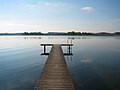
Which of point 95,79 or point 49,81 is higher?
point 49,81

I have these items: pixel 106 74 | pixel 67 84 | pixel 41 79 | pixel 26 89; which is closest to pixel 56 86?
pixel 67 84

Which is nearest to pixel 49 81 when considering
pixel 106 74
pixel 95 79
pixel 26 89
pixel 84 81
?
pixel 26 89

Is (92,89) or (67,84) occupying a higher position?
(67,84)

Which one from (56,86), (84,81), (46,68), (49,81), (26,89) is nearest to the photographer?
(56,86)

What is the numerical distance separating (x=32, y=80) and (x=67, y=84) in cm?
579

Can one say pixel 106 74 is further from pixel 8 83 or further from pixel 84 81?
pixel 8 83

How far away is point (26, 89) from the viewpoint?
1272cm

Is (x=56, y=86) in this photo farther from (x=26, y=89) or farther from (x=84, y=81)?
(x=84, y=81)

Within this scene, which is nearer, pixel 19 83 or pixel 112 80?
pixel 19 83

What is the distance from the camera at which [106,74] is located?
17.3 meters

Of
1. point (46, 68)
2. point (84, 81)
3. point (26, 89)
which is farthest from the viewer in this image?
point (84, 81)

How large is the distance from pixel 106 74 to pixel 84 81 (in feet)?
11.4

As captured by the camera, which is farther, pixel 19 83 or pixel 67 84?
pixel 19 83

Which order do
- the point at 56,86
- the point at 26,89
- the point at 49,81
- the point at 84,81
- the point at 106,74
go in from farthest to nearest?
the point at 106,74 → the point at 84,81 → the point at 26,89 → the point at 49,81 → the point at 56,86
